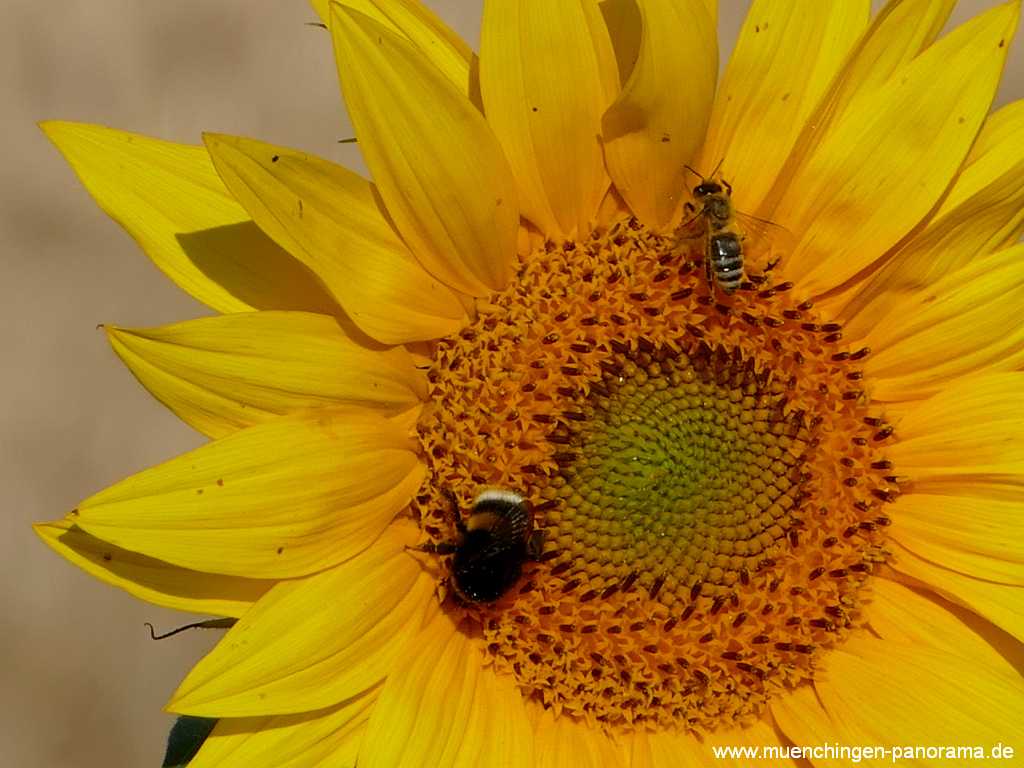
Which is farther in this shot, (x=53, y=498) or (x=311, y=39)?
(x=311, y=39)

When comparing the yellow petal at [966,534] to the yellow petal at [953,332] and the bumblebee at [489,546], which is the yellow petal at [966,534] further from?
the bumblebee at [489,546]

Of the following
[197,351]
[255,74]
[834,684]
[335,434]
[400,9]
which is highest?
[255,74]

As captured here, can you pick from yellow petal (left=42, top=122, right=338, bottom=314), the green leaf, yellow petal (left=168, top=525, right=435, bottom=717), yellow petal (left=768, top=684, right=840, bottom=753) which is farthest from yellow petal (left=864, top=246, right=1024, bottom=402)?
the green leaf

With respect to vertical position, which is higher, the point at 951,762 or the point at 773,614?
the point at 773,614

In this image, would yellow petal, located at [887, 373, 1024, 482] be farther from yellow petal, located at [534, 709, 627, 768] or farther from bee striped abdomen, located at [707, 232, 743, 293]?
yellow petal, located at [534, 709, 627, 768]

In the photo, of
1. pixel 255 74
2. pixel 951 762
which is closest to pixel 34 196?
pixel 255 74

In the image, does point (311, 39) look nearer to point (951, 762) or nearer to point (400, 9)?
point (400, 9)

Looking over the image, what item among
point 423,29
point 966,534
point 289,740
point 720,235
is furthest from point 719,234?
point 289,740

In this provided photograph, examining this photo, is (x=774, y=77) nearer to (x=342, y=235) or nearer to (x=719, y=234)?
(x=719, y=234)
